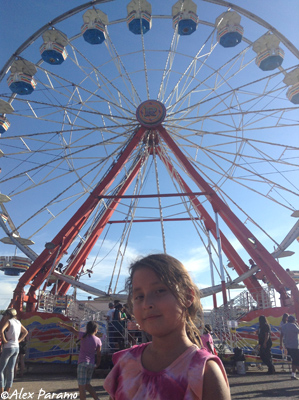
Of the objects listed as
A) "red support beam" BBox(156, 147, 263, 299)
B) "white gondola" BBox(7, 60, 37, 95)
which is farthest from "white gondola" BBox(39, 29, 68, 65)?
"red support beam" BBox(156, 147, 263, 299)

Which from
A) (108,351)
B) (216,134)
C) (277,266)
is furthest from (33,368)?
(216,134)

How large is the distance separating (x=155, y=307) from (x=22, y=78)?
498 inches

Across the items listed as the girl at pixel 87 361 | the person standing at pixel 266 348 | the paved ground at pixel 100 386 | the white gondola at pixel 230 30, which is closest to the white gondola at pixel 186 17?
the white gondola at pixel 230 30

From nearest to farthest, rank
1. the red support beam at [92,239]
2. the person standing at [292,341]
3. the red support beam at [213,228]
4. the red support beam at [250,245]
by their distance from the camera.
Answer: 1. the person standing at [292,341]
2. the red support beam at [250,245]
3. the red support beam at [213,228]
4. the red support beam at [92,239]

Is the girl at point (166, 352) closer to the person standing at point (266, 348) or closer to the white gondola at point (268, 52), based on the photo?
the person standing at point (266, 348)

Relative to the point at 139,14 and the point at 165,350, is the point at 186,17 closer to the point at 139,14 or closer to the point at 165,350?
the point at 139,14

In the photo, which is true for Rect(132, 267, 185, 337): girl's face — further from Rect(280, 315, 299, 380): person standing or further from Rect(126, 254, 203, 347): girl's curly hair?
Rect(280, 315, 299, 380): person standing

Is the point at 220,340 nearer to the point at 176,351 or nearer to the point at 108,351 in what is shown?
the point at 108,351

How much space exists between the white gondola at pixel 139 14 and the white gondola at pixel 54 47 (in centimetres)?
263

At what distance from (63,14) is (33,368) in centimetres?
1208

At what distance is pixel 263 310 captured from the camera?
9.63 m

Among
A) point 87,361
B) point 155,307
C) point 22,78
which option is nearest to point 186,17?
point 22,78

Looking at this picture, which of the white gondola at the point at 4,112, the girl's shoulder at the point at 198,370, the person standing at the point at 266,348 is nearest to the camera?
the girl's shoulder at the point at 198,370

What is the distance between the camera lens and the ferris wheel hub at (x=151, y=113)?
1225cm
